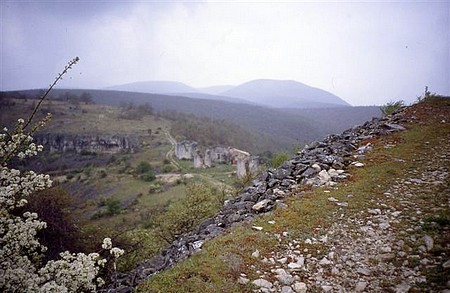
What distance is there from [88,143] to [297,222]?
11784cm

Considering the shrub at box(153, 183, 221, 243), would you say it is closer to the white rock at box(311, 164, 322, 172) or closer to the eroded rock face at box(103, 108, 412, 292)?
the eroded rock face at box(103, 108, 412, 292)

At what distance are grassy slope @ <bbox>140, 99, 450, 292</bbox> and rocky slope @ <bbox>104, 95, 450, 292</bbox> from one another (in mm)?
73

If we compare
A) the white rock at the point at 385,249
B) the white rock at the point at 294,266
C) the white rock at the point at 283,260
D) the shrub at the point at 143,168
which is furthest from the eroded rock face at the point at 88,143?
the white rock at the point at 385,249

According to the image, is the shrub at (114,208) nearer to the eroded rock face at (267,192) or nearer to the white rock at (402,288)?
the eroded rock face at (267,192)

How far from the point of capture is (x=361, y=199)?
33.3 feet

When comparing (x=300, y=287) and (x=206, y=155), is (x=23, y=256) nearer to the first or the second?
(x=300, y=287)

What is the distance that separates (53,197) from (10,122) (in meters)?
110

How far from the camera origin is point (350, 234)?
8414mm

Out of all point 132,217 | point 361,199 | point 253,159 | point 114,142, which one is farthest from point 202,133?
point 361,199

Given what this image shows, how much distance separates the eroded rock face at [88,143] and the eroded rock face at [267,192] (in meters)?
100

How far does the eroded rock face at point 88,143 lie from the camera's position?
111 metres

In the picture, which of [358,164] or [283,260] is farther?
[358,164]

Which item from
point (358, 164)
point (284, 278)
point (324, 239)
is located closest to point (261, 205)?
point (324, 239)

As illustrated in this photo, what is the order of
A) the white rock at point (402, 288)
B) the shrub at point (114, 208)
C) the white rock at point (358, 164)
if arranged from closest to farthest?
the white rock at point (402, 288)
the white rock at point (358, 164)
the shrub at point (114, 208)
